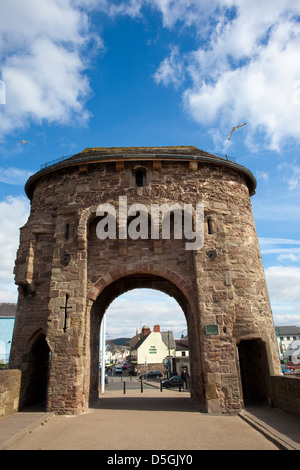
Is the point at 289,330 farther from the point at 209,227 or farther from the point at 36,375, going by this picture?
the point at 36,375

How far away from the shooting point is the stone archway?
9719 mm

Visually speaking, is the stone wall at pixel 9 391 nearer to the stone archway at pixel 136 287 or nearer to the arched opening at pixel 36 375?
the arched opening at pixel 36 375

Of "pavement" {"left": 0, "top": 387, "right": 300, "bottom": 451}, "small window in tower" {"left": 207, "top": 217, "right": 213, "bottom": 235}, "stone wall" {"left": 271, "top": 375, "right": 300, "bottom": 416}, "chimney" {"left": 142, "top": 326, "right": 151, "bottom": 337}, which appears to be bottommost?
"pavement" {"left": 0, "top": 387, "right": 300, "bottom": 451}

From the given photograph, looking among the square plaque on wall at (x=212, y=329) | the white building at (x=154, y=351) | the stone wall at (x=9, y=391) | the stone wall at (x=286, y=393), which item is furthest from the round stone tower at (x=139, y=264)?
the white building at (x=154, y=351)

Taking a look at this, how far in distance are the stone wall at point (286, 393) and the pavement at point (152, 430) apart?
7.7 inches

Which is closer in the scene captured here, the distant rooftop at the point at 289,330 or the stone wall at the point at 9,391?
the stone wall at the point at 9,391

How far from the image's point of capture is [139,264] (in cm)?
1020

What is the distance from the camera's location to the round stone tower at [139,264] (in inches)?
354

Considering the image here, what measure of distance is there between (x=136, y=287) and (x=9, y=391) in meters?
5.99

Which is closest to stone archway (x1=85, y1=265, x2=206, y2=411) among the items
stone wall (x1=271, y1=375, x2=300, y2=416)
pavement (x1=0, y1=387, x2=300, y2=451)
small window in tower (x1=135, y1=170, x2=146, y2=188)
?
pavement (x1=0, y1=387, x2=300, y2=451)

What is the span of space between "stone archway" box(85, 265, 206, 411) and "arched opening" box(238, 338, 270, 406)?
5.97 ft

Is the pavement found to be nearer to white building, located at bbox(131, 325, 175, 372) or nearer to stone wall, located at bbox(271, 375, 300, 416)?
stone wall, located at bbox(271, 375, 300, 416)

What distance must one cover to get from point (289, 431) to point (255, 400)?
479cm

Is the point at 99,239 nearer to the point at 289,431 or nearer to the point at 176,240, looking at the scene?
the point at 176,240
